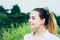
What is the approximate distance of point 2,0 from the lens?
5.71ft

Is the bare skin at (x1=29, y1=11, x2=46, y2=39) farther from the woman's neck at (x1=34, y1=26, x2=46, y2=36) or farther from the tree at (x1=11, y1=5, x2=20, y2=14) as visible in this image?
the tree at (x1=11, y1=5, x2=20, y2=14)

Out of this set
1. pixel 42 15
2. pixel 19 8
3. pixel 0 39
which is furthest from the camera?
pixel 19 8

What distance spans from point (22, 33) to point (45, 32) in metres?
0.33

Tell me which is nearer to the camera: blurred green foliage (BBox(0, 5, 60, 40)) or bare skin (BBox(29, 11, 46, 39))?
bare skin (BBox(29, 11, 46, 39))

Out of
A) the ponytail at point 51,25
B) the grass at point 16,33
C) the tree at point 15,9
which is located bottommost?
the grass at point 16,33

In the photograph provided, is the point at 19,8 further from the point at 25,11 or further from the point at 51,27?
the point at 51,27

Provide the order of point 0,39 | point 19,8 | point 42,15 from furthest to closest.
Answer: point 19,8, point 0,39, point 42,15

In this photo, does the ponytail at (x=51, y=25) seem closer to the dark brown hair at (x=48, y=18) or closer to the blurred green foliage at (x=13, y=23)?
the dark brown hair at (x=48, y=18)

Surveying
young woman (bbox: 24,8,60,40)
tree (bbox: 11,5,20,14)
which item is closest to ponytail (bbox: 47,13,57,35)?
young woman (bbox: 24,8,60,40)

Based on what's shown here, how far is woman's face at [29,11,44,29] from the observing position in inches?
52.9

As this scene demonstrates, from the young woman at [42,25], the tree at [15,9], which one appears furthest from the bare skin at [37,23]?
the tree at [15,9]

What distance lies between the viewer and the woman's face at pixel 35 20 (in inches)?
52.9

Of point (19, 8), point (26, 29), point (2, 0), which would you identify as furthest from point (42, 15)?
point (2, 0)

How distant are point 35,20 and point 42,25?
7 cm
